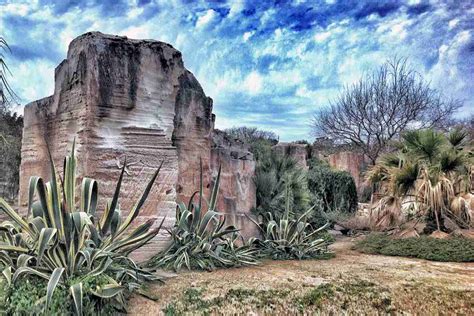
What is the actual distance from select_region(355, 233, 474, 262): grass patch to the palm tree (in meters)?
0.73

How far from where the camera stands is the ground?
3.17m

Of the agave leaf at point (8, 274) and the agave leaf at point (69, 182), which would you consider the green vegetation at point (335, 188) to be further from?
the agave leaf at point (8, 274)

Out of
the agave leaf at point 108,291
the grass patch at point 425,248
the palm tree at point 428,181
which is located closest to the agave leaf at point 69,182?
the agave leaf at point 108,291

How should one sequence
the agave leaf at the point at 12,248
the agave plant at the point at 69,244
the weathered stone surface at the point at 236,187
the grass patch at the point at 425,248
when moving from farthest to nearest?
1. the weathered stone surface at the point at 236,187
2. the grass patch at the point at 425,248
3. the agave leaf at the point at 12,248
4. the agave plant at the point at 69,244

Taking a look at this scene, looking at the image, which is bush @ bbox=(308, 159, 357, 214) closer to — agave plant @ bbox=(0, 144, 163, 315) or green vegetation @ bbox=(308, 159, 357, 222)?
green vegetation @ bbox=(308, 159, 357, 222)

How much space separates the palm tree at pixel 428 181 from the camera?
6613 mm

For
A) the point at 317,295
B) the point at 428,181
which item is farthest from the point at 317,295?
the point at 428,181

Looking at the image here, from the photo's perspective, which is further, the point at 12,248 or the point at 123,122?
the point at 123,122

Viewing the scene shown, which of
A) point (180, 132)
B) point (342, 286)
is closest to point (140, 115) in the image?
point (180, 132)

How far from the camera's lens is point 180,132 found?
4.91m

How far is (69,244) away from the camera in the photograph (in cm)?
294

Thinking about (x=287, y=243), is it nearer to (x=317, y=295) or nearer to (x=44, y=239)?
(x=317, y=295)

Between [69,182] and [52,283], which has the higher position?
[69,182]

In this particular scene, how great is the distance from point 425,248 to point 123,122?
4.55 meters
